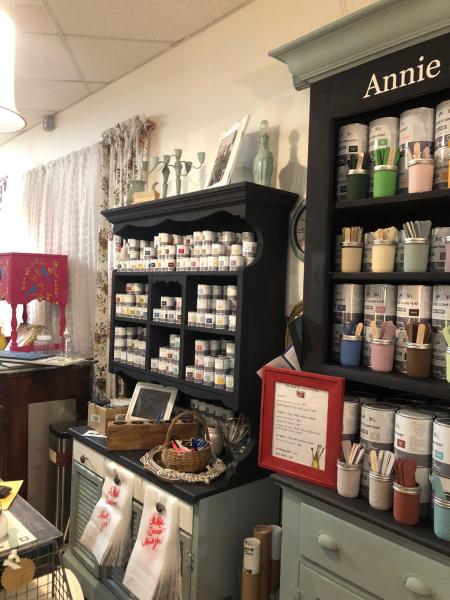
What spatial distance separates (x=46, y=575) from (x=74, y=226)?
2.63m

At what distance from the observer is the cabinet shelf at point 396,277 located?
1.33 meters

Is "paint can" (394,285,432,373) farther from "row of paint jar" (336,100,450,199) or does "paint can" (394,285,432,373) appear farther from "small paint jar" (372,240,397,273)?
"row of paint jar" (336,100,450,199)

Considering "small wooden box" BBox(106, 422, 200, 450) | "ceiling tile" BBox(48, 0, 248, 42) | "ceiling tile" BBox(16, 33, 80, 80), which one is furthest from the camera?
"ceiling tile" BBox(16, 33, 80, 80)

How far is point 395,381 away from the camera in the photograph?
1.38 metres

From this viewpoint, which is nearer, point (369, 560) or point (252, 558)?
point (369, 560)

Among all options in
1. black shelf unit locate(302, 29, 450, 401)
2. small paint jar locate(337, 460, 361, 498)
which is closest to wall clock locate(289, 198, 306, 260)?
black shelf unit locate(302, 29, 450, 401)

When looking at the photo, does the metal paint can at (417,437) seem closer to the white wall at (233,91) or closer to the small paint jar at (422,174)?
the small paint jar at (422,174)

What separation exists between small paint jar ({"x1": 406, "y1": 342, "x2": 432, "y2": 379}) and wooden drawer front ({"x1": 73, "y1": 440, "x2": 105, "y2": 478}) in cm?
145

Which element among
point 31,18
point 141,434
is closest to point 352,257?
point 141,434

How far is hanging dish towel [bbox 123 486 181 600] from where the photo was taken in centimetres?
173

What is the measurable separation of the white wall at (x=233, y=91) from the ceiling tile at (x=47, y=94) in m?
0.22

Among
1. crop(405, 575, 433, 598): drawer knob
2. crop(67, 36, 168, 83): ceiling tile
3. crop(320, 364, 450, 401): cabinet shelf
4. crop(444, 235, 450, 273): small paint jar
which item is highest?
crop(67, 36, 168, 83): ceiling tile

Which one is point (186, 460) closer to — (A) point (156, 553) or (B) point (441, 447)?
(A) point (156, 553)

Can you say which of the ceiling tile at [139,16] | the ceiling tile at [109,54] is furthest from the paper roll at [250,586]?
A: the ceiling tile at [109,54]
